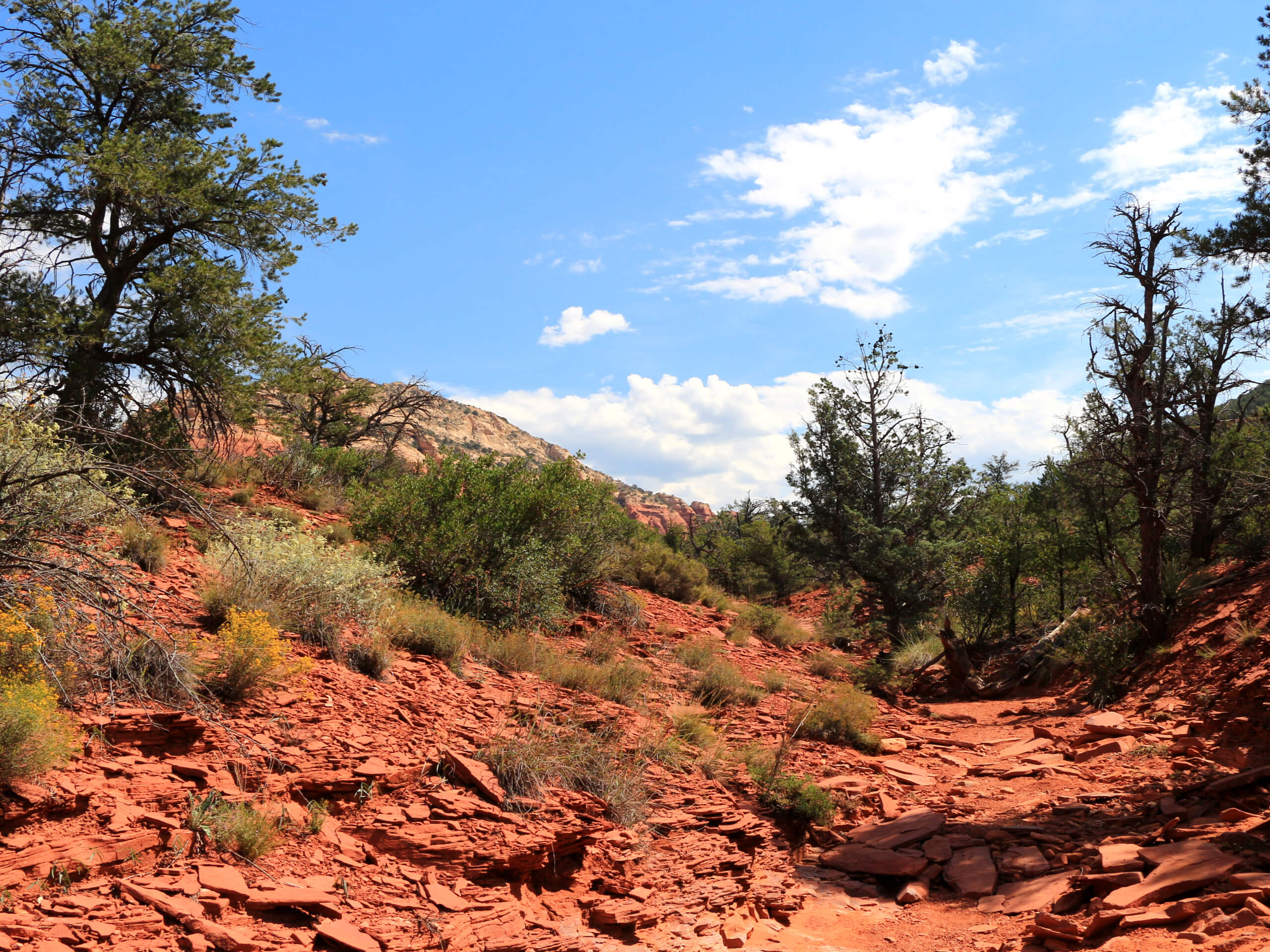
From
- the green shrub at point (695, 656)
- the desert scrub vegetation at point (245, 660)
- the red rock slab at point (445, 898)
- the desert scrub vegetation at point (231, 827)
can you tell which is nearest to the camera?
the desert scrub vegetation at point (231, 827)

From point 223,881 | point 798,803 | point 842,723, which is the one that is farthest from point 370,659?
point 842,723

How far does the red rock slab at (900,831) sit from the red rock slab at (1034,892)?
1.28 metres

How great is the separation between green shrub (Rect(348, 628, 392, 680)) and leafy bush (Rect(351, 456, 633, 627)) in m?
2.41

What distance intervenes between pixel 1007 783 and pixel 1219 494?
335 inches

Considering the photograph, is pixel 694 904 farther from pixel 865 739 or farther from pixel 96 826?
pixel 865 739

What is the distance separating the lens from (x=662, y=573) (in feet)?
62.0

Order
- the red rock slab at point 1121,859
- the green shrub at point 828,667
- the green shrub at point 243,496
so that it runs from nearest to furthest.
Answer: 1. the red rock slab at point 1121,859
2. the green shrub at point 243,496
3. the green shrub at point 828,667

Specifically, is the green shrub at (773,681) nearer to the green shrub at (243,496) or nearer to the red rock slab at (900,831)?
the red rock slab at (900,831)

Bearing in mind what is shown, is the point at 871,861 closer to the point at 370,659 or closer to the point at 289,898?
the point at 289,898

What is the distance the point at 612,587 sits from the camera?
48.8ft

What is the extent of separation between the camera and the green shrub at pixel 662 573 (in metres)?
18.4

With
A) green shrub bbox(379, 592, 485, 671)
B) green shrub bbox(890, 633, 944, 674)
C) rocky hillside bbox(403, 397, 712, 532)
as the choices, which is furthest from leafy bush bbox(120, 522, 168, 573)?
rocky hillside bbox(403, 397, 712, 532)

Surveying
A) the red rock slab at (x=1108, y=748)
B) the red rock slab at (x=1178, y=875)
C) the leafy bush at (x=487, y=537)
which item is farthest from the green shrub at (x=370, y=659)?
the red rock slab at (x=1108, y=748)

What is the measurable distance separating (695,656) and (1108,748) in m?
5.90
